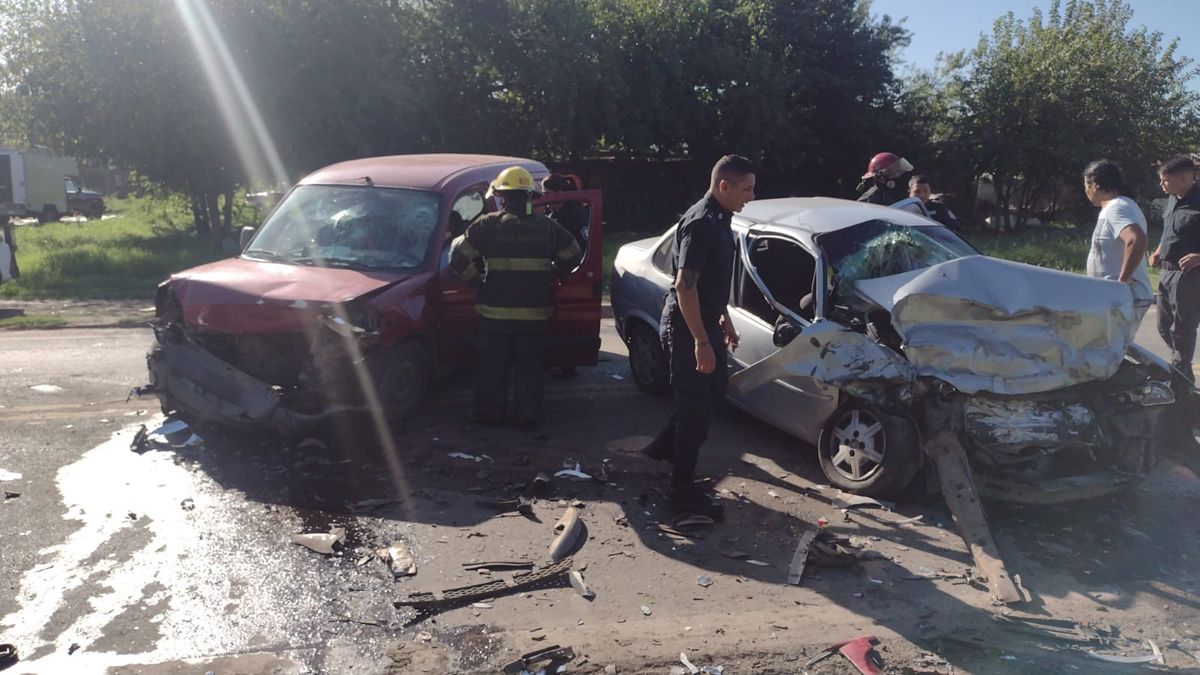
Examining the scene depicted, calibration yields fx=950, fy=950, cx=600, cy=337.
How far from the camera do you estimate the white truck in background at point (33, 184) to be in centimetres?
3222

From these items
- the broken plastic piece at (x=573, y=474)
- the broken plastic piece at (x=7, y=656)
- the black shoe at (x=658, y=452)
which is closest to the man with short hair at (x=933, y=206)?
the black shoe at (x=658, y=452)

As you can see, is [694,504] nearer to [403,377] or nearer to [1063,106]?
[403,377]

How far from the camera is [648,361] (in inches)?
295

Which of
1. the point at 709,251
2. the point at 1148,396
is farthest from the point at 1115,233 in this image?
the point at 709,251

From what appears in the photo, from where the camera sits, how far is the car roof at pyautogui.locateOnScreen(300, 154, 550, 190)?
23.6 ft

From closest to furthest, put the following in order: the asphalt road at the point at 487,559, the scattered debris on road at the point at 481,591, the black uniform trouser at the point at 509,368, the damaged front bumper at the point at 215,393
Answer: the asphalt road at the point at 487,559 < the scattered debris on road at the point at 481,591 < the damaged front bumper at the point at 215,393 < the black uniform trouser at the point at 509,368

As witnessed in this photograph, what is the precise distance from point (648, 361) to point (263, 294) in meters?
2.96

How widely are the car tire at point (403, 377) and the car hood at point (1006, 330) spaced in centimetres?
321

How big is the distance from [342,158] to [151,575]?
1534cm

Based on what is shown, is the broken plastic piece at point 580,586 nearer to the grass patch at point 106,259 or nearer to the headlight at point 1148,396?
the headlight at point 1148,396

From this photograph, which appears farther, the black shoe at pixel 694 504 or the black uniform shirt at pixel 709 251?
the black shoe at pixel 694 504

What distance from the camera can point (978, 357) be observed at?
16.6ft

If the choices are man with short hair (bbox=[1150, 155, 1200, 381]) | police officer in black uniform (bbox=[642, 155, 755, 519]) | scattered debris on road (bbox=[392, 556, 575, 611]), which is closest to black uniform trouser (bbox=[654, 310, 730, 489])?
police officer in black uniform (bbox=[642, 155, 755, 519])

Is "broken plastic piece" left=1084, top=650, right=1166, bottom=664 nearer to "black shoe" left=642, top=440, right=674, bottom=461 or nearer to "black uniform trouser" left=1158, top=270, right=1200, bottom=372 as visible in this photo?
"black shoe" left=642, top=440, right=674, bottom=461
